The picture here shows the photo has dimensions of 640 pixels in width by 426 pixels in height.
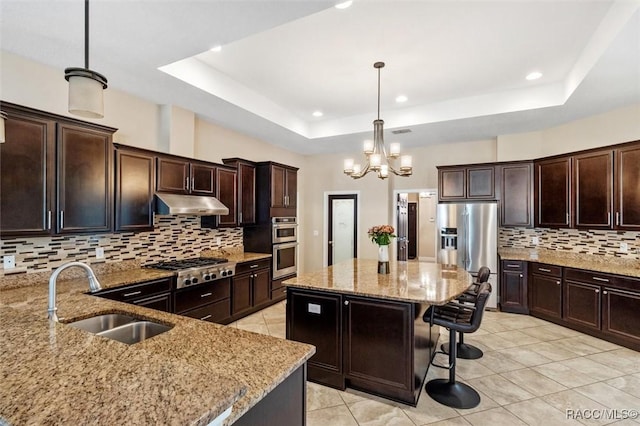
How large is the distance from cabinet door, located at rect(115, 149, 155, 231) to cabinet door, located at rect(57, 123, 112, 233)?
0.14 m

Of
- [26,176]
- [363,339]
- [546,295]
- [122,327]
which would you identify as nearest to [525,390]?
[363,339]

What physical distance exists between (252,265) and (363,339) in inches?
104

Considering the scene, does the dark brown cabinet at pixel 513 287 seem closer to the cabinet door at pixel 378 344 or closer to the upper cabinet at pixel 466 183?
the upper cabinet at pixel 466 183

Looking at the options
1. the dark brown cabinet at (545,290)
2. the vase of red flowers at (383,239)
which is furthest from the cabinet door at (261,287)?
the dark brown cabinet at (545,290)

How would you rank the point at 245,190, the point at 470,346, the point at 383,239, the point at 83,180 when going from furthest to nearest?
the point at 245,190, the point at 470,346, the point at 383,239, the point at 83,180

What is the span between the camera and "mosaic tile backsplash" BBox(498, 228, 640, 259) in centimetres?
432

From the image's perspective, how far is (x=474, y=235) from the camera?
5328 mm

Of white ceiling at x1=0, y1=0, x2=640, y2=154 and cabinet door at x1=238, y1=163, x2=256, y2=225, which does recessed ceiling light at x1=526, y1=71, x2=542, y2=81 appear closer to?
white ceiling at x1=0, y1=0, x2=640, y2=154

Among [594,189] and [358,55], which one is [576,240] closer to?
[594,189]

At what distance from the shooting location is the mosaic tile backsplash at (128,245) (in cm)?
296

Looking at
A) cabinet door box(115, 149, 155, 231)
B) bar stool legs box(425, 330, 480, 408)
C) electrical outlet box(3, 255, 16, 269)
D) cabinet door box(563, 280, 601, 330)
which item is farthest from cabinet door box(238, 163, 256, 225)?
cabinet door box(563, 280, 601, 330)

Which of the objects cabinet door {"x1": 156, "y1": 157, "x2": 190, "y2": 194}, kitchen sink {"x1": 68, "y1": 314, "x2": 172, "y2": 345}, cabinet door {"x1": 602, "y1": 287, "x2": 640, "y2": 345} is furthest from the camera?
cabinet door {"x1": 156, "y1": 157, "x2": 190, "y2": 194}

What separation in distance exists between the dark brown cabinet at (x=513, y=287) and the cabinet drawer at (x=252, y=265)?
3.83 meters

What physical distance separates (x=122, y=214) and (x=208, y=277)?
1.23 m
